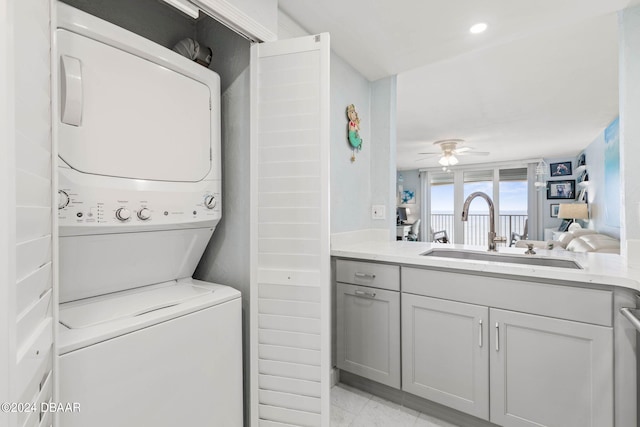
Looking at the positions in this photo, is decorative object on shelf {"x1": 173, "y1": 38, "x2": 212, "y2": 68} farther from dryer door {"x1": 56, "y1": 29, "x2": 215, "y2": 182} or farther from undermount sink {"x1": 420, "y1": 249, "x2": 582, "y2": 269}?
undermount sink {"x1": 420, "y1": 249, "x2": 582, "y2": 269}

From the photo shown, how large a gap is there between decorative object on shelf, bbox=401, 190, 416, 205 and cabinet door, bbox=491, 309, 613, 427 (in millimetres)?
7674

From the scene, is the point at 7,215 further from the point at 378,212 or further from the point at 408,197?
the point at 408,197

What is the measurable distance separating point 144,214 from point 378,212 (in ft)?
5.68

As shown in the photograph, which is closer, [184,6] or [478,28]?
[184,6]

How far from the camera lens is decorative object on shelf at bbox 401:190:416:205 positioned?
347 inches

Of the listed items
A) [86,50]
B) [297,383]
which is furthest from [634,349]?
[86,50]

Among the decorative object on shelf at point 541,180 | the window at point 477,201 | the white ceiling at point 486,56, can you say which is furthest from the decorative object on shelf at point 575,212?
the white ceiling at point 486,56

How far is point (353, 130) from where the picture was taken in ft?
7.18

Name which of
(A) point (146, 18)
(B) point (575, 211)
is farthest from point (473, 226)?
(A) point (146, 18)

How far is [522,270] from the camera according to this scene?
135cm

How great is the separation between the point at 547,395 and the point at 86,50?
7.19 ft

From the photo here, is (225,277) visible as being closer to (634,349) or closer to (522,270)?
(522,270)

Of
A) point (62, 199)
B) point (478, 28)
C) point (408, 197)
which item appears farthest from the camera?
point (408, 197)

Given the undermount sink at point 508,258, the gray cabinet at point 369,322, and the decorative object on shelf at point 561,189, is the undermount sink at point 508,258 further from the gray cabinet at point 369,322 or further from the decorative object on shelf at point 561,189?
the decorative object on shelf at point 561,189
